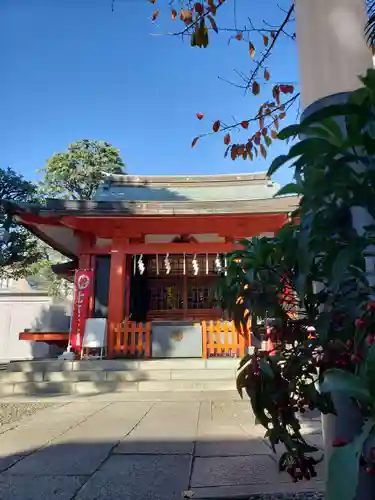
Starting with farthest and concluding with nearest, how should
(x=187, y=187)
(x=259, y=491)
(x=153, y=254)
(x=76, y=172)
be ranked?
(x=76, y=172) → (x=187, y=187) → (x=153, y=254) → (x=259, y=491)

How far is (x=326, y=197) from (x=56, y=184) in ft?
53.7

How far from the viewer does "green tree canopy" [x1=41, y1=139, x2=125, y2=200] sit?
51.8 ft

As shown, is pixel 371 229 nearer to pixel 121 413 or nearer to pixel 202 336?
pixel 121 413

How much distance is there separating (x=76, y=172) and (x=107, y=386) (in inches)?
473

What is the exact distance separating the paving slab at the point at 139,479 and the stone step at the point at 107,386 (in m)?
3.36

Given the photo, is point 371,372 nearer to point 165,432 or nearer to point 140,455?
point 140,455

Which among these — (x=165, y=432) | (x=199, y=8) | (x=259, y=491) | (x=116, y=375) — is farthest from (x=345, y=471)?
(x=116, y=375)

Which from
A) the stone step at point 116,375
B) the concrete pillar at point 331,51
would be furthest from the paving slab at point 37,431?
the concrete pillar at point 331,51

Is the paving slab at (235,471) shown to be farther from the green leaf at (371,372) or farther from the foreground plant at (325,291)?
the green leaf at (371,372)

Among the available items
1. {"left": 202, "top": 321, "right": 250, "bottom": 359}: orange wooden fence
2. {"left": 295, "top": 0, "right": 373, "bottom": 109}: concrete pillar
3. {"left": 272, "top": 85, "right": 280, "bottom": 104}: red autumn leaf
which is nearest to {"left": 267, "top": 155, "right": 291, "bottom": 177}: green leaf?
{"left": 295, "top": 0, "right": 373, "bottom": 109}: concrete pillar

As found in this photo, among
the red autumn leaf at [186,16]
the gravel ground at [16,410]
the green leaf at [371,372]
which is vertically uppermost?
the red autumn leaf at [186,16]

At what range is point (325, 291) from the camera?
1223 mm

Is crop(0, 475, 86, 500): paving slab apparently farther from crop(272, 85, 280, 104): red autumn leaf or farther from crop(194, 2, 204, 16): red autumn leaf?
crop(194, 2, 204, 16): red autumn leaf

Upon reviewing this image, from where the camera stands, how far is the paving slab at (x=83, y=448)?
2346 mm
